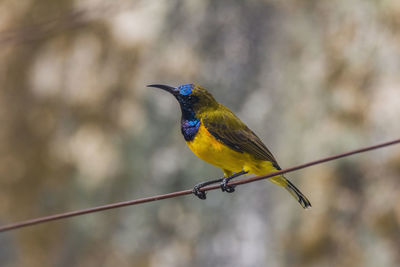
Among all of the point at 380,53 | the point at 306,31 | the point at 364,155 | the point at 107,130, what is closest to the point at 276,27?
the point at 306,31

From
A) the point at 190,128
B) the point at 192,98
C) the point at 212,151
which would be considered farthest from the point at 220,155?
the point at 192,98

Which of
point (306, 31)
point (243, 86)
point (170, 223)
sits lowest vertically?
point (170, 223)

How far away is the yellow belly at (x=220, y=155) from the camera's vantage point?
4.66m

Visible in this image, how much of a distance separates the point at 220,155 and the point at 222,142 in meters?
0.10

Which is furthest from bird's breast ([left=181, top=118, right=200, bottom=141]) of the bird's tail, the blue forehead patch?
the bird's tail

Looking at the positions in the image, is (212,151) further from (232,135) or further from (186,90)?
(186,90)

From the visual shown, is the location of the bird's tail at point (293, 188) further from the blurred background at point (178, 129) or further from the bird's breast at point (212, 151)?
the blurred background at point (178, 129)

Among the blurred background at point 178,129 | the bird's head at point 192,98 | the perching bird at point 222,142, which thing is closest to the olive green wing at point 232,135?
the perching bird at point 222,142

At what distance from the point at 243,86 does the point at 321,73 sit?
38.7 inches

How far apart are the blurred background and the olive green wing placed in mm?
2584

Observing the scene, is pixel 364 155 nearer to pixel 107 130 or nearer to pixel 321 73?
pixel 321 73

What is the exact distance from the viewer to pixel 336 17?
7.91 metres

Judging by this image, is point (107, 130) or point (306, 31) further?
point (107, 130)

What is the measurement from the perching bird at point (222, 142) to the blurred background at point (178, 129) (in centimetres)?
238
